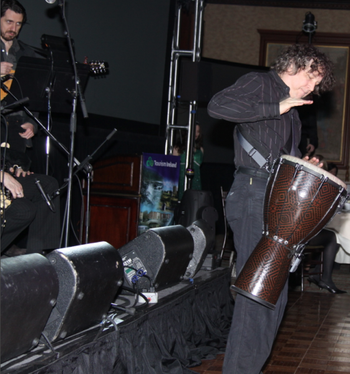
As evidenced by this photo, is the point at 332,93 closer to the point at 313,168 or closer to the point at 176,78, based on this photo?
the point at 176,78

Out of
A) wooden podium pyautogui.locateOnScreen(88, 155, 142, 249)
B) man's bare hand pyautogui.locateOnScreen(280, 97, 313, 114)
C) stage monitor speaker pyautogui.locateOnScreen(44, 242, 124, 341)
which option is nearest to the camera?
stage monitor speaker pyautogui.locateOnScreen(44, 242, 124, 341)

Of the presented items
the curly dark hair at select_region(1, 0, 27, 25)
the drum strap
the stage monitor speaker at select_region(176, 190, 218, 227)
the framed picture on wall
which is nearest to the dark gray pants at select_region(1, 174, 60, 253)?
the curly dark hair at select_region(1, 0, 27, 25)

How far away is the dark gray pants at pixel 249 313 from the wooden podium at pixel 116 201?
238 centimetres

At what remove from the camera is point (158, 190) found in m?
4.70

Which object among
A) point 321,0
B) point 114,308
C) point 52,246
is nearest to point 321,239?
point 52,246

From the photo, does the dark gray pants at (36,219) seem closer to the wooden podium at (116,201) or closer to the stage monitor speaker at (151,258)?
the stage monitor speaker at (151,258)

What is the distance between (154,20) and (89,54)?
1.30m

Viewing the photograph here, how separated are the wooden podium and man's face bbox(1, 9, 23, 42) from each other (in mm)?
1591

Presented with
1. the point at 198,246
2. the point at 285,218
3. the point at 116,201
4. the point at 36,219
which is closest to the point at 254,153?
the point at 285,218

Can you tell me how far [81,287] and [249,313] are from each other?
0.69 meters

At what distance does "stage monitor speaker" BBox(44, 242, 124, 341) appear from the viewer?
5.99 feet

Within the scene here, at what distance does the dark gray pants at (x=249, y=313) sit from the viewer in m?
2.04

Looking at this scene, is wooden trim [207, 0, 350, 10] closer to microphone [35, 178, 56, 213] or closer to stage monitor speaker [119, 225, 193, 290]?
microphone [35, 178, 56, 213]

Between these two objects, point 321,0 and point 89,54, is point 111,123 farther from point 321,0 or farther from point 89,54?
point 321,0
